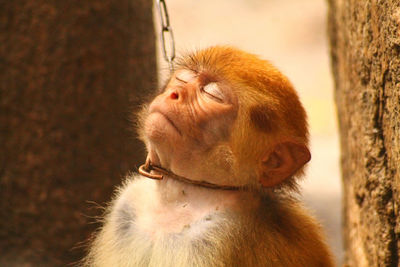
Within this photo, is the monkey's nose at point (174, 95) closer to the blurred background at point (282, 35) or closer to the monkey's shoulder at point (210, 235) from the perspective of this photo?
the monkey's shoulder at point (210, 235)

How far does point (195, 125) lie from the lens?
274cm

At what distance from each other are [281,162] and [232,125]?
28cm

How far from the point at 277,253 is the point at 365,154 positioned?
79 cm

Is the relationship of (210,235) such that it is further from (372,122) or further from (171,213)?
(372,122)

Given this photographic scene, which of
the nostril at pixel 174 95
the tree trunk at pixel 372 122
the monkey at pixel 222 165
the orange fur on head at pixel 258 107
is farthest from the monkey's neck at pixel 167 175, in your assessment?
the tree trunk at pixel 372 122

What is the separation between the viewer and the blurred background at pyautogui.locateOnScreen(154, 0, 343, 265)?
9484 mm

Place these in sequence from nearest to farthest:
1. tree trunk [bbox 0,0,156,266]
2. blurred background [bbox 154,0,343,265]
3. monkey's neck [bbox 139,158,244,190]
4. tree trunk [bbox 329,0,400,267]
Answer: tree trunk [bbox 329,0,400,267], monkey's neck [bbox 139,158,244,190], tree trunk [bbox 0,0,156,266], blurred background [bbox 154,0,343,265]

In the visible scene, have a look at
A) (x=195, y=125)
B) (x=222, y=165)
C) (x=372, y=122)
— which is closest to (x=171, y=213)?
(x=222, y=165)

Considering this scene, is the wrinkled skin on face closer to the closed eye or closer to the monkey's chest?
the closed eye

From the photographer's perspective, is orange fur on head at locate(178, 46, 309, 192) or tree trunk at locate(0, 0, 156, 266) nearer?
orange fur on head at locate(178, 46, 309, 192)

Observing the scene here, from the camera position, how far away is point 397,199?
9.29 feet

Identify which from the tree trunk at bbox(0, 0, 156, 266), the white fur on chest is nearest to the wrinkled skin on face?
the white fur on chest

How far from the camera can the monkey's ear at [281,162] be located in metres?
2.81

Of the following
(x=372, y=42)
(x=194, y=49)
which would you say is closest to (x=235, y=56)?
(x=194, y=49)
